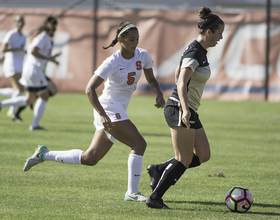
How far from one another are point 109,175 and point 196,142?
67.8 inches

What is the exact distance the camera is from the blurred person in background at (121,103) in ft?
16.1

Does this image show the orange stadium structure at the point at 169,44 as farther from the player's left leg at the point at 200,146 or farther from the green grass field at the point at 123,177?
the player's left leg at the point at 200,146

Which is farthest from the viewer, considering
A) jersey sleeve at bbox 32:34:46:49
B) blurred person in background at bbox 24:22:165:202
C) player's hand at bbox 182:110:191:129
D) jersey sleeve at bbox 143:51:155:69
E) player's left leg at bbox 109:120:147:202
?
jersey sleeve at bbox 32:34:46:49

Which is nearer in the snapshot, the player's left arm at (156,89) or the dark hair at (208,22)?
the dark hair at (208,22)

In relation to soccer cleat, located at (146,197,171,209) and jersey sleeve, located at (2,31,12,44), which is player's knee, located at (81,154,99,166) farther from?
jersey sleeve, located at (2,31,12,44)

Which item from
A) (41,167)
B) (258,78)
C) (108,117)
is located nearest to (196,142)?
(108,117)

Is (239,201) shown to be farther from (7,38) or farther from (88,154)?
(7,38)

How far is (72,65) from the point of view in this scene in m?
19.6

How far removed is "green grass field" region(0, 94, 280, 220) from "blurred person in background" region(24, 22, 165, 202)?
42 cm

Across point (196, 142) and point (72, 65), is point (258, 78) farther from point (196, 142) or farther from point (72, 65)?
point (196, 142)

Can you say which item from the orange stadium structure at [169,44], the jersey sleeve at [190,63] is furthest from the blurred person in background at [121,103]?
the orange stadium structure at [169,44]

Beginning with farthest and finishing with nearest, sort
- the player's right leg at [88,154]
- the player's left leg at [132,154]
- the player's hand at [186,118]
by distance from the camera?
the player's right leg at [88,154] < the player's left leg at [132,154] < the player's hand at [186,118]

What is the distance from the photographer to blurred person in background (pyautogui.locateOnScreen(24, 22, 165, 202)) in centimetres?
492

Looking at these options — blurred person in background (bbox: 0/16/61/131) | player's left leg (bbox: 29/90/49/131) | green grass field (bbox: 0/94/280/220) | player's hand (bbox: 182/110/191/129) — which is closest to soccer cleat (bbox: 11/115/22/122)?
green grass field (bbox: 0/94/280/220)
